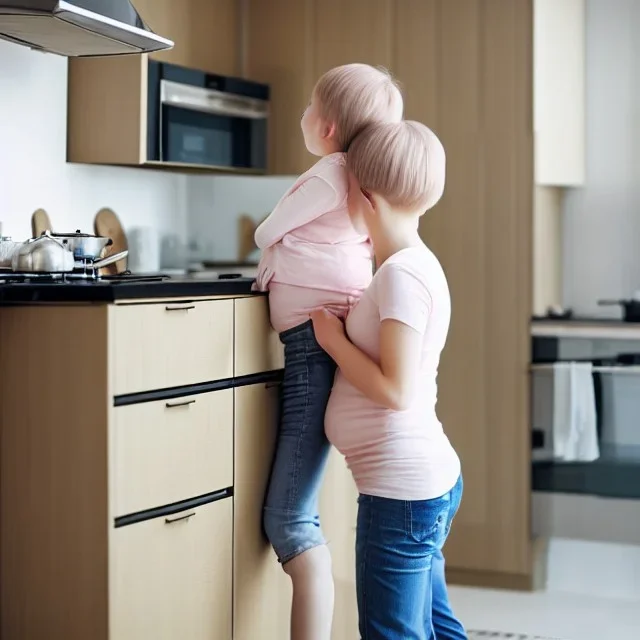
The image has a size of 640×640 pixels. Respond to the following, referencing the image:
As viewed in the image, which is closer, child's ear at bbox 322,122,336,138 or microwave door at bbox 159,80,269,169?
child's ear at bbox 322,122,336,138

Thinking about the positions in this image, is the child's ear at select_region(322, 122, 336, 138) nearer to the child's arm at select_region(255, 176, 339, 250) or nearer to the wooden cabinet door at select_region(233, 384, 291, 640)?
the child's arm at select_region(255, 176, 339, 250)

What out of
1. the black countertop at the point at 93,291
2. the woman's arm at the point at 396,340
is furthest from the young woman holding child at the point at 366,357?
the black countertop at the point at 93,291

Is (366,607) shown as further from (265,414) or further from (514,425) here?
(514,425)

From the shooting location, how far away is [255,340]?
2318 millimetres

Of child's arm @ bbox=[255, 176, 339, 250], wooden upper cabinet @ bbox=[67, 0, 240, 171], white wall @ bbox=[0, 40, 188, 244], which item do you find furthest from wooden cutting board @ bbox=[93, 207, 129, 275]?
child's arm @ bbox=[255, 176, 339, 250]

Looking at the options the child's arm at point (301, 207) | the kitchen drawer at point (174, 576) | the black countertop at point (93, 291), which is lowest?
the kitchen drawer at point (174, 576)

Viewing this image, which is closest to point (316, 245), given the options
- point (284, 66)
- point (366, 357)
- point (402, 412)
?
point (366, 357)

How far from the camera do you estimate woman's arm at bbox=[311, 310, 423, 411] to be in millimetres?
1986

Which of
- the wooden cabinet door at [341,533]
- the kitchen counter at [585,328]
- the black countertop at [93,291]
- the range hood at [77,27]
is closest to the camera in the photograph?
the black countertop at [93,291]

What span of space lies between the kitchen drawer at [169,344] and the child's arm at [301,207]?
176mm

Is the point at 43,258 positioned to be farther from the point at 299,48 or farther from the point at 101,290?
the point at 299,48

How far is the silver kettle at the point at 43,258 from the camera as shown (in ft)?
7.49

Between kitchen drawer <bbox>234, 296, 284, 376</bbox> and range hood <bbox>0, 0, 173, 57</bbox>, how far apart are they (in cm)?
76

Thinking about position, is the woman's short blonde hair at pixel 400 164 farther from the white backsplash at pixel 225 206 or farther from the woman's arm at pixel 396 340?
the white backsplash at pixel 225 206
